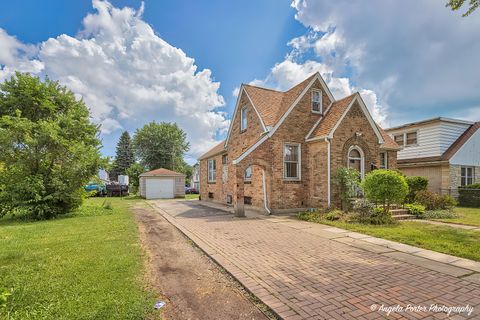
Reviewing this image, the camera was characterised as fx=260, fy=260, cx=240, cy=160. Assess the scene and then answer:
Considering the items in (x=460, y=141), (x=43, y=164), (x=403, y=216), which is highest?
(x=460, y=141)

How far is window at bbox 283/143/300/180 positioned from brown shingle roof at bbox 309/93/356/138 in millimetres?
1208

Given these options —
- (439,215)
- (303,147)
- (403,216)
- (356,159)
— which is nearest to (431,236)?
(403,216)

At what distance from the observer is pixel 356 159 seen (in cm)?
1414

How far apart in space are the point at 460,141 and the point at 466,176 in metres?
2.55

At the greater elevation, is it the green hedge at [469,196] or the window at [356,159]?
the window at [356,159]

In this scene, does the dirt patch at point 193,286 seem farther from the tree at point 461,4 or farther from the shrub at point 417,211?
the shrub at point 417,211

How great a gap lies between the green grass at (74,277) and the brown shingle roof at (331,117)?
401 inches

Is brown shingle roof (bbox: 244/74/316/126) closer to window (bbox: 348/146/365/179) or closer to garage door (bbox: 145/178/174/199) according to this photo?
window (bbox: 348/146/365/179)

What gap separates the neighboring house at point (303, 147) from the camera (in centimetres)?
1312

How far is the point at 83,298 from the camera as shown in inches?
147

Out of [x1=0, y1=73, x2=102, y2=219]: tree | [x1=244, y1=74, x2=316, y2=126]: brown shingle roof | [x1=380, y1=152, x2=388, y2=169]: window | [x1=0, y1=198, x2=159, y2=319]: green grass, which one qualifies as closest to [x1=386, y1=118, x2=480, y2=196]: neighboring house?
[x1=380, y1=152, x2=388, y2=169]: window

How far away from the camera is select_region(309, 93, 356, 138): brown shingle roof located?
13.4 metres

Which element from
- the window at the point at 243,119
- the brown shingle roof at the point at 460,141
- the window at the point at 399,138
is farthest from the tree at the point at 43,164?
the brown shingle roof at the point at 460,141

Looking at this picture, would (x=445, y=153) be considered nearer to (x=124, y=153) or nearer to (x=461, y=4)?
(x=461, y=4)
